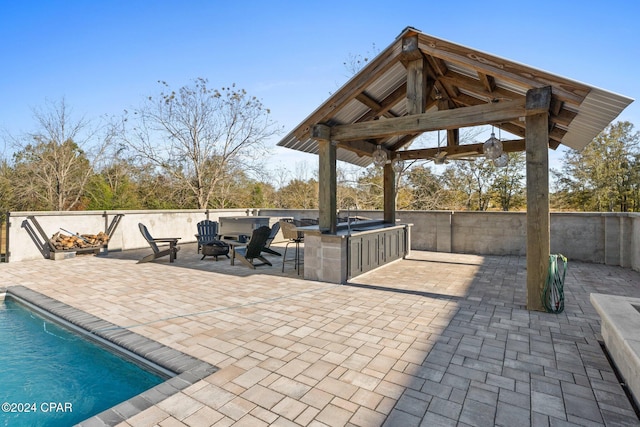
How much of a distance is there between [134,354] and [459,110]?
4640 millimetres

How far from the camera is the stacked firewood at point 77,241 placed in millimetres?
7709

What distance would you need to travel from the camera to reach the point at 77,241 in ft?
26.3

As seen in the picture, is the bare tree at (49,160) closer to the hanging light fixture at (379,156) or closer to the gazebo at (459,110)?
the gazebo at (459,110)

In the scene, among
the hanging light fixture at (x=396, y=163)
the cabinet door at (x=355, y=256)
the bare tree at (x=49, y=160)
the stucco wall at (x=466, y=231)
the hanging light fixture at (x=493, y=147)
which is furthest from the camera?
the bare tree at (x=49, y=160)

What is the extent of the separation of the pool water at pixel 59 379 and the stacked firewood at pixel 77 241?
5.00 meters

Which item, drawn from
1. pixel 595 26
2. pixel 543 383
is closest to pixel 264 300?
pixel 543 383

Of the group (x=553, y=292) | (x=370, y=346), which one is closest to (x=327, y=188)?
(x=370, y=346)

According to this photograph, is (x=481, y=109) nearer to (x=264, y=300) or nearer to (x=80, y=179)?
(x=264, y=300)

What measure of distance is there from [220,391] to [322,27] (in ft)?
29.1

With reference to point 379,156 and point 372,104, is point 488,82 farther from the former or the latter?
point 379,156

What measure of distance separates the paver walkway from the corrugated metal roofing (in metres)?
2.37

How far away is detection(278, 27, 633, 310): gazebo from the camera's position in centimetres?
375

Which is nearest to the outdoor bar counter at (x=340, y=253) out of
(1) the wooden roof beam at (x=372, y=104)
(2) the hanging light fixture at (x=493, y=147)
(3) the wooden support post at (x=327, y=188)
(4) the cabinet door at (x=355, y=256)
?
(4) the cabinet door at (x=355, y=256)

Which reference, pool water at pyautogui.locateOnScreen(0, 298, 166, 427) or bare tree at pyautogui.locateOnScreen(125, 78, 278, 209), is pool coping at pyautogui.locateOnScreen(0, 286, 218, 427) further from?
bare tree at pyautogui.locateOnScreen(125, 78, 278, 209)
